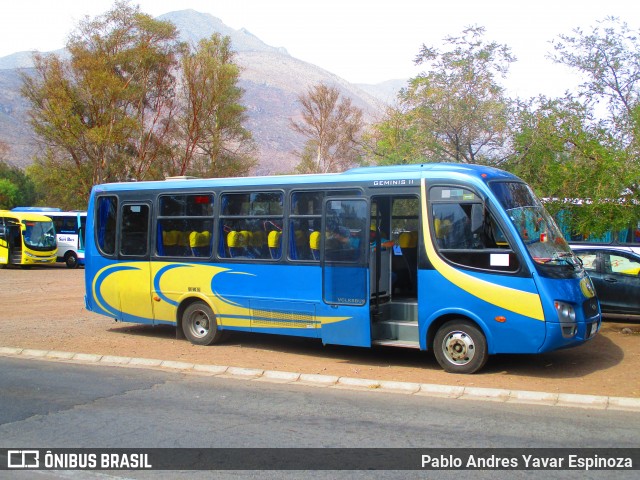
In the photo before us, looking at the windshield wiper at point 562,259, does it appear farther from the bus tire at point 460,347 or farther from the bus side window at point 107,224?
the bus side window at point 107,224

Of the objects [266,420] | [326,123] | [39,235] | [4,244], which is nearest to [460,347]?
[266,420]

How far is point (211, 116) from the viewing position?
53094 millimetres

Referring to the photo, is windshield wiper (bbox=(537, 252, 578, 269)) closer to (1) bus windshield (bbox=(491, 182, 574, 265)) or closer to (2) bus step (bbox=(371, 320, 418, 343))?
(1) bus windshield (bbox=(491, 182, 574, 265))

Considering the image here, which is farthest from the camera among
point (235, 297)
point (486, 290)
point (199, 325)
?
point (199, 325)

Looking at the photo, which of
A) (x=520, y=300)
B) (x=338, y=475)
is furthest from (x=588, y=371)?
(x=338, y=475)

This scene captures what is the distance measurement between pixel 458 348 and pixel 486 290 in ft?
3.31

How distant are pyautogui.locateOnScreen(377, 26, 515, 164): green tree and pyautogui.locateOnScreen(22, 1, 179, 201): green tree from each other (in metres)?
33.3

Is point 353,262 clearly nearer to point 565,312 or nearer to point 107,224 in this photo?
point 565,312

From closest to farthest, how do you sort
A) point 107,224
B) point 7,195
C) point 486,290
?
point 486,290, point 107,224, point 7,195

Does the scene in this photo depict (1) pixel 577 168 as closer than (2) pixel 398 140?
Yes

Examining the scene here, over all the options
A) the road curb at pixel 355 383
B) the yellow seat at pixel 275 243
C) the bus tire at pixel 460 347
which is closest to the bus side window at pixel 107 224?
the road curb at pixel 355 383

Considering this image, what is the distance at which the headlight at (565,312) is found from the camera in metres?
9.27

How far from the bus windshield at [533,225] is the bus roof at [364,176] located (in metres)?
0.28

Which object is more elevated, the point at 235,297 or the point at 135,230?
the point at 135,230
